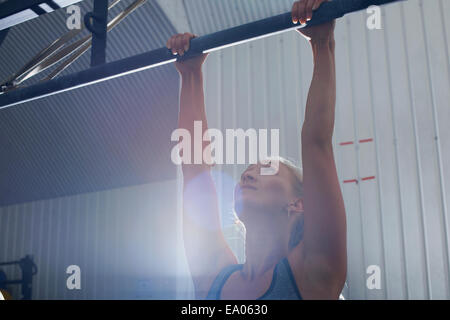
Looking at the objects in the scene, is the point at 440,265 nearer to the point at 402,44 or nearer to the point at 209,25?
the point at 402,44

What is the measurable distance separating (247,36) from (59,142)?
158 inches

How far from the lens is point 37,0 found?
210cm

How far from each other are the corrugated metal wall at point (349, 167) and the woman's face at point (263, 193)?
2.39m

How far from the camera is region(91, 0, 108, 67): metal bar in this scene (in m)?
2.08

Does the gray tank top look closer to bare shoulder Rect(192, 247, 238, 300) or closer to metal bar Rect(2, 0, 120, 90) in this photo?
bare shoulder Rect(192, 247, 238, 300)

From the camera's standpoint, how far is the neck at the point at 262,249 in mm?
1793

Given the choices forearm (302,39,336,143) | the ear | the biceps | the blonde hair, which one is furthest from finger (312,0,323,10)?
the ear

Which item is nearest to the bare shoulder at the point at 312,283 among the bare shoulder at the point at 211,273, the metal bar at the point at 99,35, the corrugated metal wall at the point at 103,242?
the bare shoulder at the point at 211,273

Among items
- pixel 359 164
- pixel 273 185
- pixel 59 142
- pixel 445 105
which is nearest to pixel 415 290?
pixel 359 164

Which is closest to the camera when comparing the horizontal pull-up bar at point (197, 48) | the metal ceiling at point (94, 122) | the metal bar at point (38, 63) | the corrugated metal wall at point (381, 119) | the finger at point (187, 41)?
the horizontal pull-up bar at point (197, 48)

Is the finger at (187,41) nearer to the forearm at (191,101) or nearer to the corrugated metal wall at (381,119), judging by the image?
the forearm at (191,101)

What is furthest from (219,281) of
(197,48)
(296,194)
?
(197,48)

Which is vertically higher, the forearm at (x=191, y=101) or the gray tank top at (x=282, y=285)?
the forearm at (x=191, y=101)

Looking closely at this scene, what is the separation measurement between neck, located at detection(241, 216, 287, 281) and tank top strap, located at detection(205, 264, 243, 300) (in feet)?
0.19
